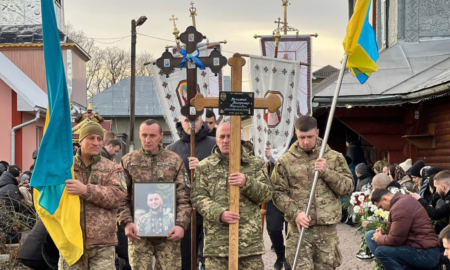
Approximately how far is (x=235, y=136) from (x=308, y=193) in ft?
3.41

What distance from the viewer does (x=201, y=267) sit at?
27.1 ft

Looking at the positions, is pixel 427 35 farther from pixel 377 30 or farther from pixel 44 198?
pixel 44 198

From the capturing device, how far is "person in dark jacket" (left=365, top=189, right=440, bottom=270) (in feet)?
23.0

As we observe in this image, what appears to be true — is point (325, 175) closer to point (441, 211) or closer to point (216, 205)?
point (216, 205)

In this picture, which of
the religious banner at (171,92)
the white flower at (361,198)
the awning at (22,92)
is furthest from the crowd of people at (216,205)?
the awning at (22,92)

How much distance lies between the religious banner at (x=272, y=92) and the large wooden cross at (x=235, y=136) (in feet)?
12.5

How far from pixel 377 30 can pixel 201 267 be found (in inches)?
438

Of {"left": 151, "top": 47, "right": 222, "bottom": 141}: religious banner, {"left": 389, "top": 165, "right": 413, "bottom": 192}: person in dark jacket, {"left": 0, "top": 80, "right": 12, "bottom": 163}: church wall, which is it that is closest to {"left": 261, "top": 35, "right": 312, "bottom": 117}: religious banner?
{"left": 151, "top": 47, "right": 222, "bottom": 141}: religious banner

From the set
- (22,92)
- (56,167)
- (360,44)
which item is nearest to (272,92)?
(360,44)

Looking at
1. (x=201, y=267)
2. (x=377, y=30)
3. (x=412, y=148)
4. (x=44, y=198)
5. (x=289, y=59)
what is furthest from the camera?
(x=377, y=30)

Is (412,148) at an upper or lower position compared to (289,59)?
lower

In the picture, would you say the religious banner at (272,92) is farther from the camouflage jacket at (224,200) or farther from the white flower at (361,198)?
the camouflage jacket at (224,200)

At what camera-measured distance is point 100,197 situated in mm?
5293

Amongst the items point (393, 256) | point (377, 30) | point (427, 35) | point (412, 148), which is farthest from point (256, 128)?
point (377, 30)
